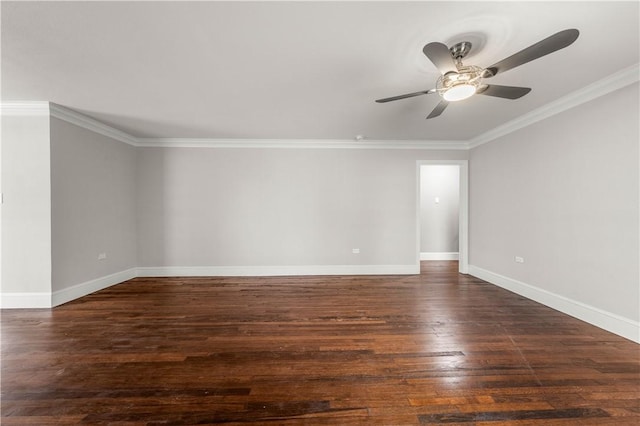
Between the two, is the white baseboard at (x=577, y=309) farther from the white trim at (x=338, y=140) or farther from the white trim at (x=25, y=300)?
the white trim at (x=25, y=300)

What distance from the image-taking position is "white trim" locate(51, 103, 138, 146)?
3.11 meters

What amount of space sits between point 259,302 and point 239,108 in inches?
101

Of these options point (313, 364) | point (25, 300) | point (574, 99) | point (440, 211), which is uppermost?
point (574, 99)

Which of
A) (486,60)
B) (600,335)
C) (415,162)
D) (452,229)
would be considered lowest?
(600,335)

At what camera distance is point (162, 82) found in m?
2.45

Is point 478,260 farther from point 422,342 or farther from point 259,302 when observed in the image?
point 259,302

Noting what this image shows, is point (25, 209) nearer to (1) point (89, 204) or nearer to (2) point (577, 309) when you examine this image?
(1) point (89, 204)

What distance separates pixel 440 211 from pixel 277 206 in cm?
418

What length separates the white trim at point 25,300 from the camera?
3.03m

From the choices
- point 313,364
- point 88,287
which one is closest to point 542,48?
point 313,364

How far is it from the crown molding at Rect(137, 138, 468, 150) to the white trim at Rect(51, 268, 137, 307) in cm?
236

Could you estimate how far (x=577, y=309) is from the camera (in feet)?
9.10

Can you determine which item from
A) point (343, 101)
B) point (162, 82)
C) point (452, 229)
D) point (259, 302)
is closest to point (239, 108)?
point (162, 82)

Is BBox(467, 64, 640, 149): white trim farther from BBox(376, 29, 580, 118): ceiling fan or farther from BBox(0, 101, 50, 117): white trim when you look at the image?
BBox(0, 101, 50, 117): white trim
